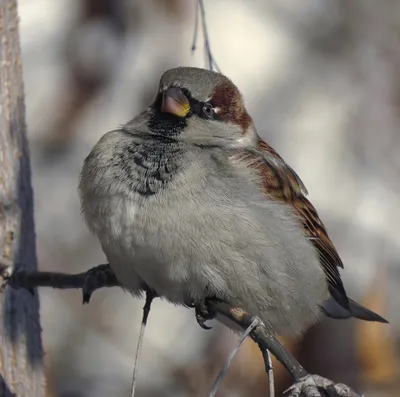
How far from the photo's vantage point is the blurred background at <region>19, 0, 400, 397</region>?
462 cm

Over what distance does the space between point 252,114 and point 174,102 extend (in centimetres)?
253

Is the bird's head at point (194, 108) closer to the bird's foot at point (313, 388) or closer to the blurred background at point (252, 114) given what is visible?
the bird's foot at point (313, 388)

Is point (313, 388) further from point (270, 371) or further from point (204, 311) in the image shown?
point (204, 311)

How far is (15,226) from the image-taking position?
2562 millimetres

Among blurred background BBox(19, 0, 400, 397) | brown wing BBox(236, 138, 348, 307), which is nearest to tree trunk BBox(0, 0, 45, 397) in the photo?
brown wing BBox(236, 138, 348, 307)

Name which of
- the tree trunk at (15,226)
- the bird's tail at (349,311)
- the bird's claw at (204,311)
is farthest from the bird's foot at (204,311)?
the bird's tail at (349,311)

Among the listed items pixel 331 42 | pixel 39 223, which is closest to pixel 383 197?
pixel 331 42

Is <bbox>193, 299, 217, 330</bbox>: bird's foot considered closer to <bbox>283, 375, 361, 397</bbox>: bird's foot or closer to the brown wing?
the brown wing

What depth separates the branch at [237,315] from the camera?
182cm

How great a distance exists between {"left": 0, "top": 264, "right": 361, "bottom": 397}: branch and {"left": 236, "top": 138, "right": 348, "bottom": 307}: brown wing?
37 centimetres

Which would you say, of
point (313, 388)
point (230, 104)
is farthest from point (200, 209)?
point (313, 388)

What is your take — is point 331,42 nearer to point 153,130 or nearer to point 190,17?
point 190,17

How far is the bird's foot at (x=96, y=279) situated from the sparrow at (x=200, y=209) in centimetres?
5

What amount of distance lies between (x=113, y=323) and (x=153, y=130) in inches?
89.6
